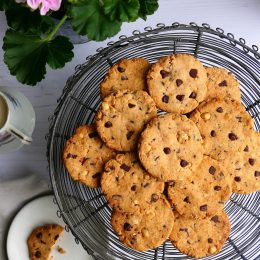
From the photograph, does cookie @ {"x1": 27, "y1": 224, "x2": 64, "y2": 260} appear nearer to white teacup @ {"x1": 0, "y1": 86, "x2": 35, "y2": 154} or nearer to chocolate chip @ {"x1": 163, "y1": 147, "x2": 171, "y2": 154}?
white teacup @ {"x1": 0, "y1": 86, "x2": 35, "y2": 154}

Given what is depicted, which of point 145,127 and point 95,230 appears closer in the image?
point 145,127

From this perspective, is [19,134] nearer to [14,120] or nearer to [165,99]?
[14,120]

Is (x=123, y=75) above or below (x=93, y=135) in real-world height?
above

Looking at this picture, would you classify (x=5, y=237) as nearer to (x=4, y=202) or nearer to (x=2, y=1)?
(x=4, y=202)

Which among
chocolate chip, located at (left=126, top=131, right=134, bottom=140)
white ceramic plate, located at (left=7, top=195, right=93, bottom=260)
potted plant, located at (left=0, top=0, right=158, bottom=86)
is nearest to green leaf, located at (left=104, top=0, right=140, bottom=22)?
potted plant, located at (left=0, top=0, right=158, bottom=86)

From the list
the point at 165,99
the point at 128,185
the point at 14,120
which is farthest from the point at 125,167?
the point at 14,120

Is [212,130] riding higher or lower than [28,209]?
higher

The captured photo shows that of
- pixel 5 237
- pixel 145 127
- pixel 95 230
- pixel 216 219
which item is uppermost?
pixel 145 127

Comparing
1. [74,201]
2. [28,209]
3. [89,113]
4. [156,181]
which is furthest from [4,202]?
[156,181]
